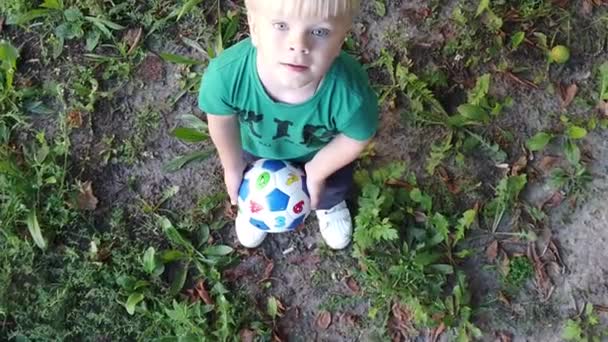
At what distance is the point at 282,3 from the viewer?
1.65m

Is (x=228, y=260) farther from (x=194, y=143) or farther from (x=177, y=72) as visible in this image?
(x=177, y=72)

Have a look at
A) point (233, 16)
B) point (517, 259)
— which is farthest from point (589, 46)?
point (233, 16)

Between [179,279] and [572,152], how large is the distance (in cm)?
166

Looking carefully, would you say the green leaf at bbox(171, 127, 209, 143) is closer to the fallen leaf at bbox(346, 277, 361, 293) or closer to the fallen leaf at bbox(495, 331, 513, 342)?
the fallen leaf at bbox(346, 277, 361, 293)

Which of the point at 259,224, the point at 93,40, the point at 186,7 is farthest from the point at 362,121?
the point at 93,40

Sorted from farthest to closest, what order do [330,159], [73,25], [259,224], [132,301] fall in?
[73,25], [132,301], [259,224], [330,159]

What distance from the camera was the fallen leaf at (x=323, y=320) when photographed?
301 centimetres

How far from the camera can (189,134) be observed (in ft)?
9.95

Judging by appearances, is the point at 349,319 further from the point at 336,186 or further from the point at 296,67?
the point at 296,67

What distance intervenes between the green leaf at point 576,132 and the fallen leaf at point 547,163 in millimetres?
118

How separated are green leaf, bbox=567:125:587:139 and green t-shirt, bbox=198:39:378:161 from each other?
4.25 feet

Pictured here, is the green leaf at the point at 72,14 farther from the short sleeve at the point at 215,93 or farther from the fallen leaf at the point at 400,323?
the fallen leaf at the point at 400,323

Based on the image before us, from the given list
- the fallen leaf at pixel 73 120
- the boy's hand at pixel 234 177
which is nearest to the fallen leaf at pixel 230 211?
the boy's hand at pixel 234 177

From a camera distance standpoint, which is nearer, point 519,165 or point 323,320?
point 323,320
